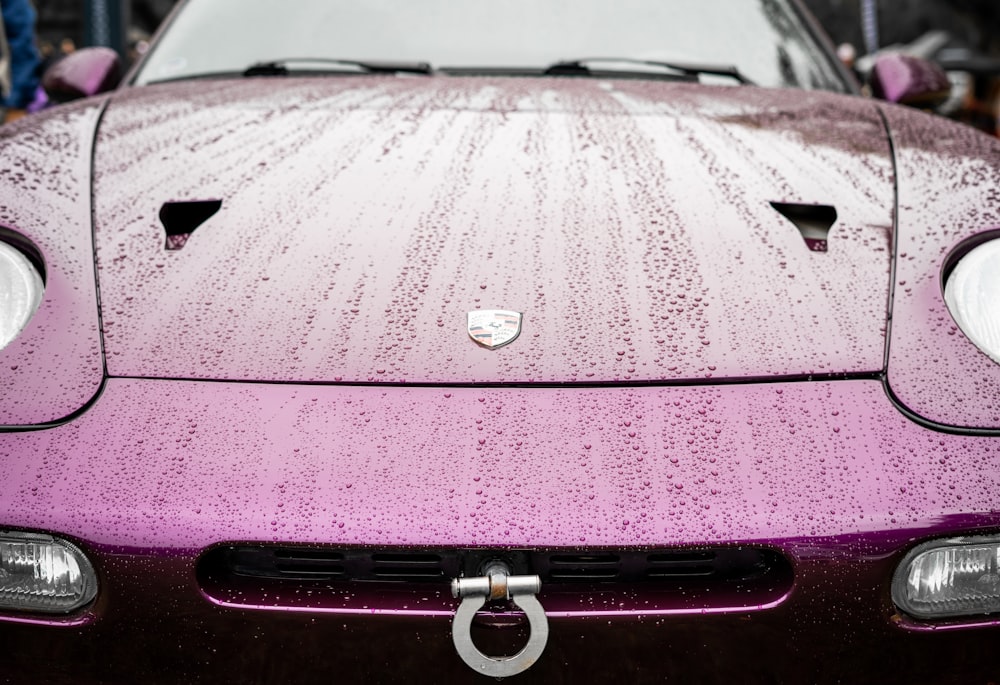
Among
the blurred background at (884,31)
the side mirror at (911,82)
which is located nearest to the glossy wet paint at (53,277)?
the blurred background at (884,31)

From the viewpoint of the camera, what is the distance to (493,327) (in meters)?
1.14

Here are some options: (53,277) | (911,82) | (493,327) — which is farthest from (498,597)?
(911,82)

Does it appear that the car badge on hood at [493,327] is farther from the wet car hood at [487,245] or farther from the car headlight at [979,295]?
the car headlight at [979,295]

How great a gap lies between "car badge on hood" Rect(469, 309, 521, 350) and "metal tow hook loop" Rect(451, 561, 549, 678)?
0.29 metres

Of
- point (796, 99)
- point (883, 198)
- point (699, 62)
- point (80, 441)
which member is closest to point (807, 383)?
point (883, 198)

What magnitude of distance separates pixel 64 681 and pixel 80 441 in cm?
25

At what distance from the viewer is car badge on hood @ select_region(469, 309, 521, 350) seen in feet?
3.68

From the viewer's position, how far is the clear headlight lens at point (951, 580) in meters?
0.99

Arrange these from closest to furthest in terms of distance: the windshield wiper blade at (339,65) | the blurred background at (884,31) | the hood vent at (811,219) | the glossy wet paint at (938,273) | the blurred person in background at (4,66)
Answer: the glossy wet paint at (938,273), the hood vent at (811,219), the windshield wiper blade at (339,65), the blurred person in background at (4,66), the blurred background at (884,31)

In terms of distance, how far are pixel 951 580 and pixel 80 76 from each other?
216cm

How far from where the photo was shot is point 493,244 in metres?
1.25

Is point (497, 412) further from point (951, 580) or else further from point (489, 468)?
point (951, 580)

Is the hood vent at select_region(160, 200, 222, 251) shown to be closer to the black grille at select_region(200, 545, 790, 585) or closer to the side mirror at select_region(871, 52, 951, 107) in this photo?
the black grille at select_region(200, 545, 790, 585)

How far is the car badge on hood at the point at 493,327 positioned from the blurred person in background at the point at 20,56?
411 cm
